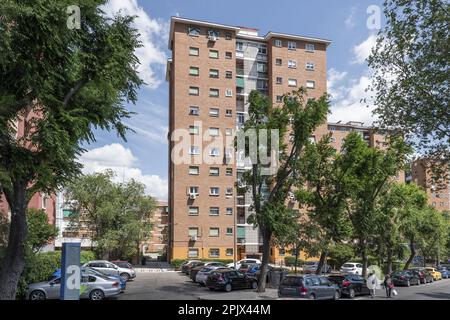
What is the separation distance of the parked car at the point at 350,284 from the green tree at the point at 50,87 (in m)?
16.5

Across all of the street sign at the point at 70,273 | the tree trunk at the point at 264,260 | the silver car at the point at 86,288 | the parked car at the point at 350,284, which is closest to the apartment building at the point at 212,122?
the tree trunk at the point at 264,260

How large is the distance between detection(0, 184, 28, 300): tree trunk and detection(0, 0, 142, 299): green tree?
2 cm

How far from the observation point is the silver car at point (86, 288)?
2039 cm

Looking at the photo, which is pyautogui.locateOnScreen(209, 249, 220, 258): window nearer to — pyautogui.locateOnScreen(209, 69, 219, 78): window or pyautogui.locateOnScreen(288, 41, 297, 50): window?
pyautogui.locateOnScreen(209, 69, 219, 78): window

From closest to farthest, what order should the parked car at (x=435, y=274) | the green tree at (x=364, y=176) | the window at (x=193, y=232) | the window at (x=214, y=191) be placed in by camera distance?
the green tree at (x=364, y=176) → the parked car at (x=435, y=274) → the window at (x=193, y=232) → the window at (x=214, y=191)

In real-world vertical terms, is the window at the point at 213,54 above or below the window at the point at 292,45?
below

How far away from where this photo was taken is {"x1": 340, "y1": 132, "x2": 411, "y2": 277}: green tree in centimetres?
3241

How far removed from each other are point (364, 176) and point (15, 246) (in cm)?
2544

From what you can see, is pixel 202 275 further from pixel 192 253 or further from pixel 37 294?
pixel 192 253

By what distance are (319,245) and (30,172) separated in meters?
19.6

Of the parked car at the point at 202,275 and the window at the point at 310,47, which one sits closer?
the parked car at the point at 202,275

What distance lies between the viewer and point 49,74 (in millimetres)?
14766

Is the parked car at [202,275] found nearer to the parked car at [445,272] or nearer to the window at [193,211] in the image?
the window at [193,211]

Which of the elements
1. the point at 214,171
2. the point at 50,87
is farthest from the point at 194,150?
the point at 50,87
